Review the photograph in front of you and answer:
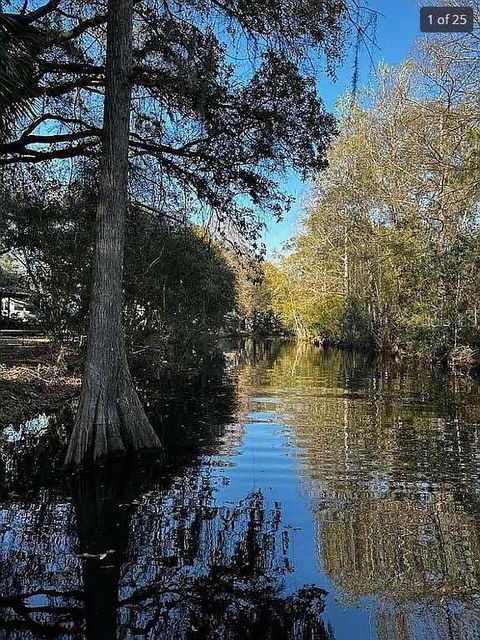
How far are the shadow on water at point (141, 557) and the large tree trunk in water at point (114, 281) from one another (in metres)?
0.66

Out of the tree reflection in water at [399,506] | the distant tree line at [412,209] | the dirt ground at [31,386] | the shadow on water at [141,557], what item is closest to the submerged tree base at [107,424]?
the shadow on water at [141,557]

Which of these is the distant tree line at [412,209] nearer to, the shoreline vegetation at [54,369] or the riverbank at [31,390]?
the shoreline vegetation at [54,369]

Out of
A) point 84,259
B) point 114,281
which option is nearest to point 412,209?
point 84,259

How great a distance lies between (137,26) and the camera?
10758 millimetres

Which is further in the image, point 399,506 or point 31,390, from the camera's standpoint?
point 31,390

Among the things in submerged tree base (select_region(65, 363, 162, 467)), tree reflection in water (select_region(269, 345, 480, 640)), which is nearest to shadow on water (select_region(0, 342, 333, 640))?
submerged tree base (select_region(65, 363, 162, 467))

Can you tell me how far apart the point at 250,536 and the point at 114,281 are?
4.49 m

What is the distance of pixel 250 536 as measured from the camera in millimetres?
5535

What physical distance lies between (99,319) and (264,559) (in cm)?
469

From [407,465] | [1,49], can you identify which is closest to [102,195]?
[1,49]

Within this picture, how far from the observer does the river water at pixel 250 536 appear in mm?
3914

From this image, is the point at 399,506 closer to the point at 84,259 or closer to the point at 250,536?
the point at 250,536

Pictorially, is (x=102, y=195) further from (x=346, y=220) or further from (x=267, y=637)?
(x=346, y=220)

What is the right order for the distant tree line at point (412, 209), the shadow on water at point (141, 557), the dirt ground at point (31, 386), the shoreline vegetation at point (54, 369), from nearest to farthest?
1. the shadow on water at point (141, 557)
2. the dirt ground at point (31, 386)
3. the shoreline vegetation at point (54, 369)
4. the distant tree line at point (412, 209)
